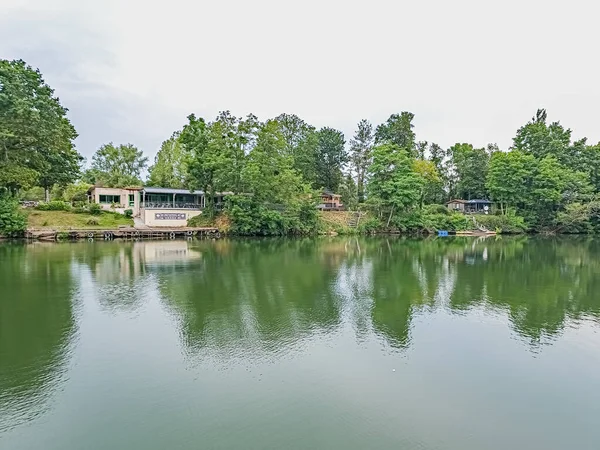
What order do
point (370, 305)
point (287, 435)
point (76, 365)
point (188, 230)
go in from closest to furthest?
point (287, 435) < point (76, 365) < point (370, 305) < point (188, 230)

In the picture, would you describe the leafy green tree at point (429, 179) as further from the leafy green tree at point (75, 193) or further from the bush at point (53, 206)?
the bush at point (53, 206)

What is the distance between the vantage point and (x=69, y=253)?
2444 cm

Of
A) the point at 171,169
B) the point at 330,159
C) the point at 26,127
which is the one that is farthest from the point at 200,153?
the point at 330,159

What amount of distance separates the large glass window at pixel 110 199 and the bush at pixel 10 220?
30.4 ft

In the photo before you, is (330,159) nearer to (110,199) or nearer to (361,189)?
(361,189)

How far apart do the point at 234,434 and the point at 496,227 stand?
168ft

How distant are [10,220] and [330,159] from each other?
38740 millimetres

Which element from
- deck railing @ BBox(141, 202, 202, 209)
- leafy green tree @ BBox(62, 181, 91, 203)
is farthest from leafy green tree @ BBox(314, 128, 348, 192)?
leafy green tree @ BBox(62, 181, 91, 203)

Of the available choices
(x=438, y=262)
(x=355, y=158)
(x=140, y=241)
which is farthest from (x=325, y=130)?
(x=438, y=262)

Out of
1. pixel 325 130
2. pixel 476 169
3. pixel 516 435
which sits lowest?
pixel 516 435

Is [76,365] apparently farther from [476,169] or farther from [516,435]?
[476,169]

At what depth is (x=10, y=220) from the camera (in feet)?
104

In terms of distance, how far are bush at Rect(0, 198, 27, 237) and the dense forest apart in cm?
8

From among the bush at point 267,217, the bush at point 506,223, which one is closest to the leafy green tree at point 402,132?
the bush at point 506,223
